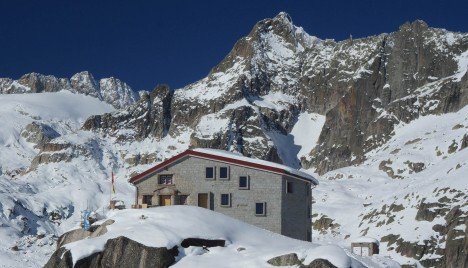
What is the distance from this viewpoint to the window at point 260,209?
66312mm

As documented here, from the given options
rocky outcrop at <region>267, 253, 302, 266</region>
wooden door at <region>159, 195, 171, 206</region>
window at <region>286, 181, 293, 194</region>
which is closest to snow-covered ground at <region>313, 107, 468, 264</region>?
window at <region>286, 181, 293, 194</region>

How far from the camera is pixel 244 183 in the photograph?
67.2 metres

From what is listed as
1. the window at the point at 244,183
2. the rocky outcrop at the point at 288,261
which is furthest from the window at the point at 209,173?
the rocky outcrop at the point at 288,261

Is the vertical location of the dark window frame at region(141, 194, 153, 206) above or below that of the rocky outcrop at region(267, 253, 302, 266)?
above

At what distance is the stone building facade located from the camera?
66.5 meters

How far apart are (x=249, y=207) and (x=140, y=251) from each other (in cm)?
1721

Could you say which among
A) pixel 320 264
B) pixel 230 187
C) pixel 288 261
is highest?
pixel 230 187

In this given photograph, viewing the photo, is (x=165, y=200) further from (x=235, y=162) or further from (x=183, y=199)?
(x=235, y=162)

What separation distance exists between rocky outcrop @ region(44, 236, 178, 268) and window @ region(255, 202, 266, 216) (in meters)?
15.8

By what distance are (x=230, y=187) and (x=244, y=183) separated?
1.11m

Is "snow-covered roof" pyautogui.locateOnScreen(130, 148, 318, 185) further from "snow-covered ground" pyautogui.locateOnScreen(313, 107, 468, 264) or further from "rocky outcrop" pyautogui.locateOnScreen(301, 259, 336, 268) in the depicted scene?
"snow-covered ground" pyautogui.locateOnScreen(313, 107, 468, 264)

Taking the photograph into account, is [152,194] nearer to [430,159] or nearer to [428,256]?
[428,256]

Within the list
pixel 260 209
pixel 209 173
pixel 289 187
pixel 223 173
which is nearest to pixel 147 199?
pixel 209 173

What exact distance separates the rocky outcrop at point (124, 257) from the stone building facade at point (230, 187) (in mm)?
14396
